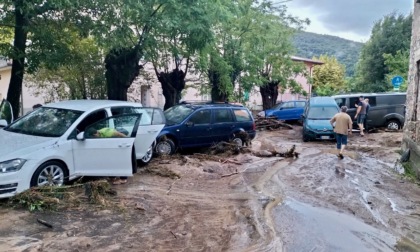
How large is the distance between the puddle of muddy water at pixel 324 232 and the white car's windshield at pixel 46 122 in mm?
4293

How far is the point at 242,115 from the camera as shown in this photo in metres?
13.5

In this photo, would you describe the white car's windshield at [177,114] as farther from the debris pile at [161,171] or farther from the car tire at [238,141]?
the debris pile at [161,171]

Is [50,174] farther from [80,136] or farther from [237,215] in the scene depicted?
[237,215]

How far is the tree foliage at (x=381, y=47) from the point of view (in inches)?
1409

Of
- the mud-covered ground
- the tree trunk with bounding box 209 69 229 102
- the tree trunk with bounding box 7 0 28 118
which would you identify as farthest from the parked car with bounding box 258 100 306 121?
the tree trunk with bounding box 7 0 28 118

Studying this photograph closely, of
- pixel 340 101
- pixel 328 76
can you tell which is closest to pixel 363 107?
pixel 340 101

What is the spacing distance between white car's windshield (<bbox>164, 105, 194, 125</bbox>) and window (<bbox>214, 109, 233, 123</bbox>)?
904 millimetres

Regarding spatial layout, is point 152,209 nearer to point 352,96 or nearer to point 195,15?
point 195,15

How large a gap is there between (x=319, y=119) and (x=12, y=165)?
14087 mm

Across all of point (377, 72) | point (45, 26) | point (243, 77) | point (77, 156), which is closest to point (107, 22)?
point (45, 26)

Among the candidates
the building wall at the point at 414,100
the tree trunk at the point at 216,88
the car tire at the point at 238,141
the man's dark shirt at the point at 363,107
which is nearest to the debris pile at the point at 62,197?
the car tire at the point at 238,141

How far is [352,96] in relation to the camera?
20.0 meters

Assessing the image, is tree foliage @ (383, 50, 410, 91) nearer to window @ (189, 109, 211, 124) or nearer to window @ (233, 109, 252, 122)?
window @ (233, 109, 252, 122)

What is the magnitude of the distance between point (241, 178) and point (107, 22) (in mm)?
5910
